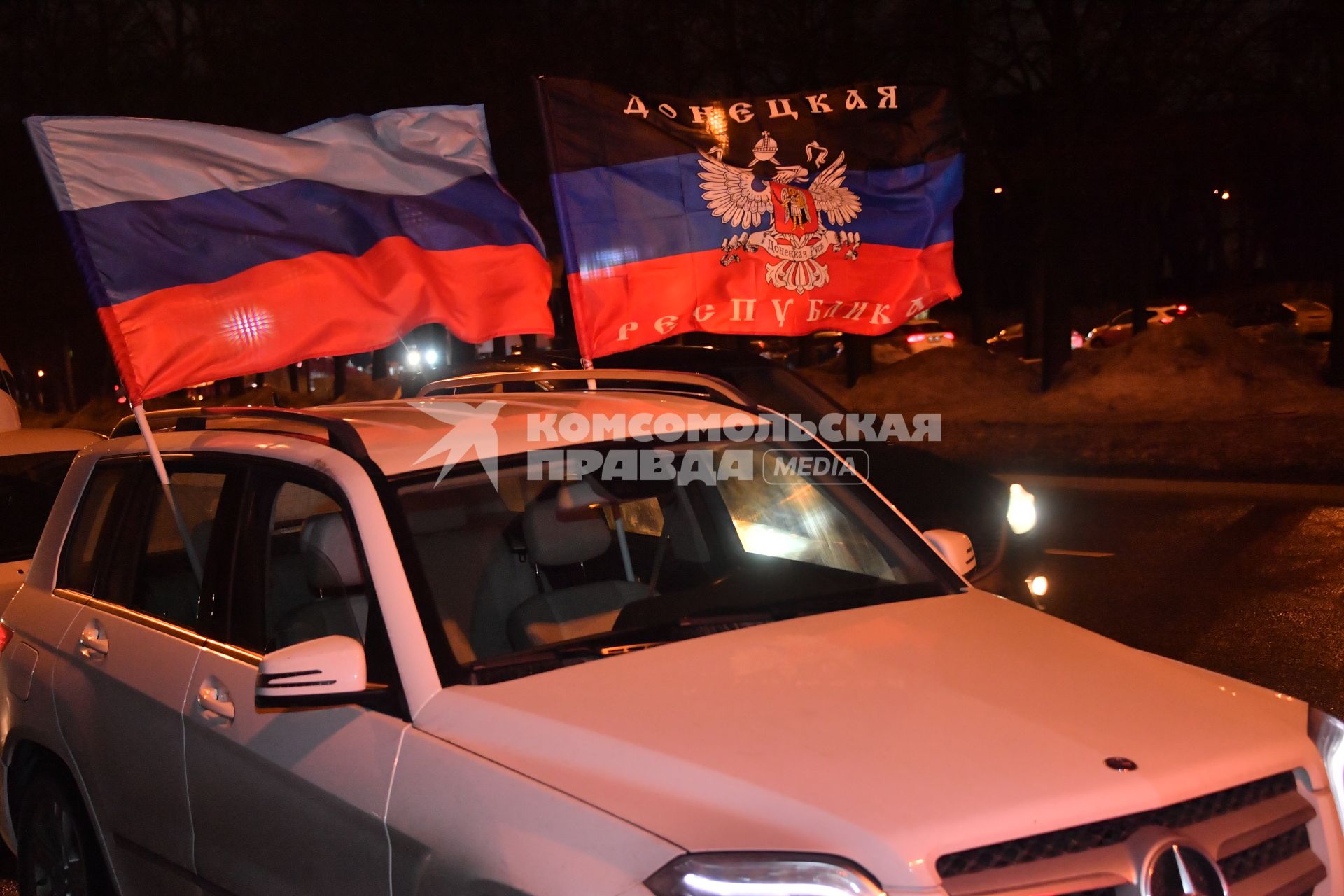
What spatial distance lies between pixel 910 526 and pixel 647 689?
140 cm

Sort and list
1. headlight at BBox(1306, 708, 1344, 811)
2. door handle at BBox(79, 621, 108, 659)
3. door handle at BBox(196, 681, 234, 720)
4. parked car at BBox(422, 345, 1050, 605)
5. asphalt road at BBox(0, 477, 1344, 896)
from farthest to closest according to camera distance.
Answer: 1. asphalt road at BBox(0, 477, 1344, 896)
2. parked car at BBox(422, 345, 1050, 605)
3. door handle at BBox(79, 621, 108, 659)
4. door handle at BBox(196, 681, 234, 720)
5. headlight at BBox(1306, 708, 1344, 811)

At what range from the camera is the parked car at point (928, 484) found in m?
6.21

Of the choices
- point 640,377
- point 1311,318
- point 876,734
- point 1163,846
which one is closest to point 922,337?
point 1311,318

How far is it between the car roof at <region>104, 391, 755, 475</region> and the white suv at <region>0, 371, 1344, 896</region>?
2cm

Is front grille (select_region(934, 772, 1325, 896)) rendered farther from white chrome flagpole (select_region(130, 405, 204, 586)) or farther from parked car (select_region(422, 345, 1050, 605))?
parked car (select_region(422, 345, 1050, 605))

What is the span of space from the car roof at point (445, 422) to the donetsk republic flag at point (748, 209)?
1457 mm

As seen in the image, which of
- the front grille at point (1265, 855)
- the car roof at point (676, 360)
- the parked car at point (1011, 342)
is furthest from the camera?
the parked car at point (1011, 342)

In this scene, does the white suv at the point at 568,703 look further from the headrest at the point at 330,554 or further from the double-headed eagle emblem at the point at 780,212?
the double-headed eagle emblem at the point at 780,212

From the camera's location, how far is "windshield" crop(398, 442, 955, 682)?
3471 mm

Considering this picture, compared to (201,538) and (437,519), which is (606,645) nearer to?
(437,519)

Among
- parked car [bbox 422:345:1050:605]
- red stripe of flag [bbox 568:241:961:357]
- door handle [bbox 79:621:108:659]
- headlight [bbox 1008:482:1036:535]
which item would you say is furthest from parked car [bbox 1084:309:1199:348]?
door handle [bbox 79:621:108:659]

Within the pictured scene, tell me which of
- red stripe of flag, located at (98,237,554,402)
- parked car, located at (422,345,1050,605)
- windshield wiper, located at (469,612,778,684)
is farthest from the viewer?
parked car, located at (422,345,1050,605)

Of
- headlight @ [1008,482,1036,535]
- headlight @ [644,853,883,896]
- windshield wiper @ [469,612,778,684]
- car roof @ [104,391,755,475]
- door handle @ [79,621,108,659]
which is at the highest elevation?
car roof @ [104,391,755,475]

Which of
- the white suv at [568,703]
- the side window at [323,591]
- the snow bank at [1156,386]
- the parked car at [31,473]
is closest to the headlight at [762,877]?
the white suv at [568,703]
